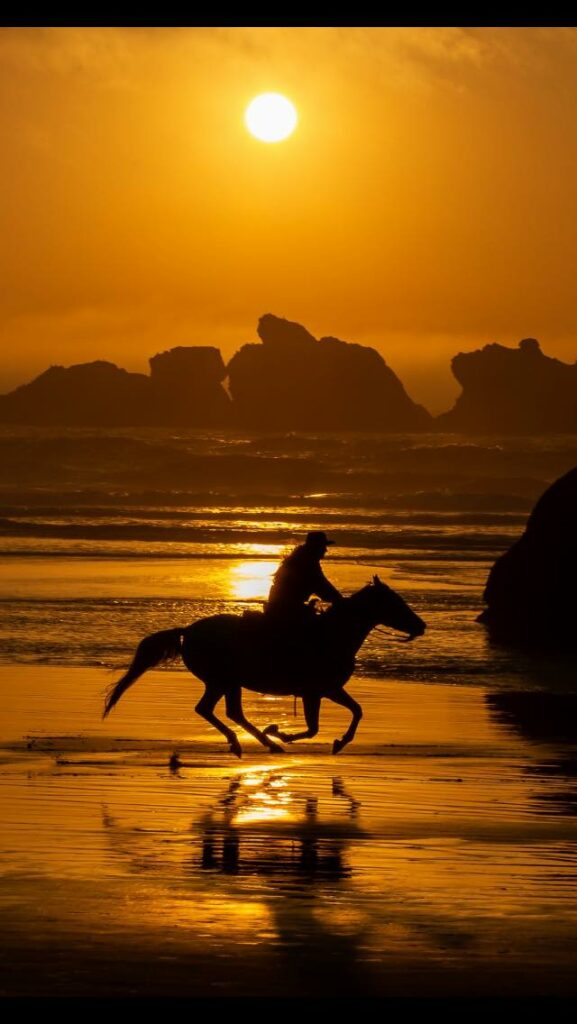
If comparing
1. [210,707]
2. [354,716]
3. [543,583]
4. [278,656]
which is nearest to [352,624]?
[278,656]

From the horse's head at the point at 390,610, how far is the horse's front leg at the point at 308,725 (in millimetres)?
895

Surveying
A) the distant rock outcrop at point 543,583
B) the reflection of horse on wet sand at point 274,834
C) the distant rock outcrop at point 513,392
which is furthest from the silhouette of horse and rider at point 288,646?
the distant rock outcrop at point 513,392

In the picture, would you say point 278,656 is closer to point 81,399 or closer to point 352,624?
point 352,624

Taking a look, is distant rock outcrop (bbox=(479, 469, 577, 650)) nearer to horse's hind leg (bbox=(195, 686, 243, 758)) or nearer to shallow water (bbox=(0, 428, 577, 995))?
shallow water (bbox=(0, 428, 577, 995))

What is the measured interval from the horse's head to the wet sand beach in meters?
0.95

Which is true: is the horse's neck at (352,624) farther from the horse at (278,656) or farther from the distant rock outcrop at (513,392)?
the distant rock outcrop at (513,392)

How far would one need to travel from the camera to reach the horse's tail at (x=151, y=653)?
44.8 feet

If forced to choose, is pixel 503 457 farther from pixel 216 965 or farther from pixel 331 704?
pixel 216 965

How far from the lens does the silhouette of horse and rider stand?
1331 cm

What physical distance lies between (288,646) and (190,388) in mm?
113720

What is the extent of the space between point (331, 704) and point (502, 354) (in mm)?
113916

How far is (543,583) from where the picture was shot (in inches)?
886

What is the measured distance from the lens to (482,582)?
3250cm

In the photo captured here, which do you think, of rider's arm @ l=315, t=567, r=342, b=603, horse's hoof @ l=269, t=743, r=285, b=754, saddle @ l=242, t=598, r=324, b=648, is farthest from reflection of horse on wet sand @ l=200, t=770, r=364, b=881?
rider's arm @ l=315, t=567, r=342, b=603
